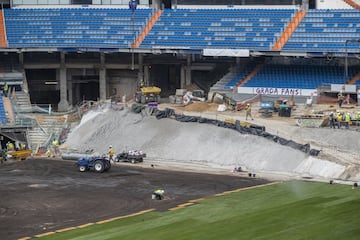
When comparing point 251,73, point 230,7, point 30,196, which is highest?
point 230,7

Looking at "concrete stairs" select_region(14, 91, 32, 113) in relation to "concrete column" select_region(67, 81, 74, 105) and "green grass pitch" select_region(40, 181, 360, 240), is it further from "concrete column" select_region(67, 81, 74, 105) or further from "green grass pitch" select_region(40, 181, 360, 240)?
"green grass pitch" select_region(40, 181, 360, 240)

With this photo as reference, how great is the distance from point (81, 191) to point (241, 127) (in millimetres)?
15276

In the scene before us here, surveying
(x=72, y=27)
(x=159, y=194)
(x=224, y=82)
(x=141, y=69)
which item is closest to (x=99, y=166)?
(x=159, y=194)

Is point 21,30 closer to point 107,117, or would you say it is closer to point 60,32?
point 60,32

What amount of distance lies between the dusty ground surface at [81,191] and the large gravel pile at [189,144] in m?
2.78

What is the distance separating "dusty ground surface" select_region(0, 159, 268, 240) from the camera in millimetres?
38344

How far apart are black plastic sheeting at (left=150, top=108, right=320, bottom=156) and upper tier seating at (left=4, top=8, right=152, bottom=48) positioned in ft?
39.8

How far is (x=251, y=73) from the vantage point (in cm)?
6819

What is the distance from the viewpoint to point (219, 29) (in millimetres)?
69812

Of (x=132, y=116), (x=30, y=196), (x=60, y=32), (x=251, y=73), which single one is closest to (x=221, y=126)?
(x=132, y=116)

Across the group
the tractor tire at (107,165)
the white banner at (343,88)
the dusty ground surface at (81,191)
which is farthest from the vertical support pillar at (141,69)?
the tractor tire at (107,165)

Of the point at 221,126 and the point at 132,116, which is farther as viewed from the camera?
the point at 132,116

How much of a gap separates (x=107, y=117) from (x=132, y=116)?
2.25 metres

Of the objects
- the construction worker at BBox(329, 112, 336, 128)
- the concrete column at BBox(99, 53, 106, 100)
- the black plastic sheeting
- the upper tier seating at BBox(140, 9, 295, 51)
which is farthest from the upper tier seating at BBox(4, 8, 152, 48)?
the construction worker at BBox(329, 112, 336, 128)
